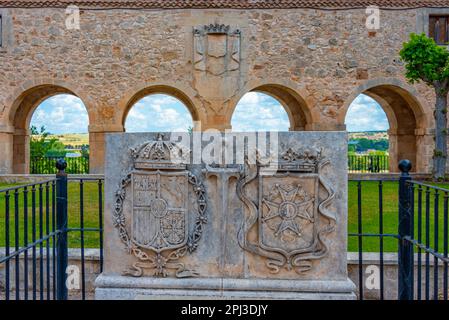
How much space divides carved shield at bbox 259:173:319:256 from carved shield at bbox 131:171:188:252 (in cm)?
62

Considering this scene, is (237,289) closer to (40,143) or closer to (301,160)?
(301,160)

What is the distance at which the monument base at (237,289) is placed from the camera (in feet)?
11.4

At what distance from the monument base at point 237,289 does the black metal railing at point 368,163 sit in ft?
54.9

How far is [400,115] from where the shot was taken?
16609mm

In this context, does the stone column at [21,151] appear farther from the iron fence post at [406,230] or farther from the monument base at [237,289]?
the iron fence post at [406,230]

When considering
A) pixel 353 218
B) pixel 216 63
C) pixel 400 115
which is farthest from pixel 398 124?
pixel 353 218

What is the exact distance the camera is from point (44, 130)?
19969mm

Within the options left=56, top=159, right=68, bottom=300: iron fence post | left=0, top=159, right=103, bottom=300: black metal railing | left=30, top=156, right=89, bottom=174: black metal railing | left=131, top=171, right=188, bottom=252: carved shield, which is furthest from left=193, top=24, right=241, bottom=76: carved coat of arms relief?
left=131, top=171, right=188, bottom=252: carved shield

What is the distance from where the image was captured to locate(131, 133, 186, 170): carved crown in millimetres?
3520

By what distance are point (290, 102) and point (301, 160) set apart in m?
13.5

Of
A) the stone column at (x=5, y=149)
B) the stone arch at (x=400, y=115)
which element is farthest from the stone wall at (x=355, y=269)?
the stone column at (x=5, y=149)

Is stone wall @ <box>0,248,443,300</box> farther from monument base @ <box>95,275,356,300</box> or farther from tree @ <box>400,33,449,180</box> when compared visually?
tree @ <box>400,33,449,180</box>

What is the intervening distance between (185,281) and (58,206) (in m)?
1.36
